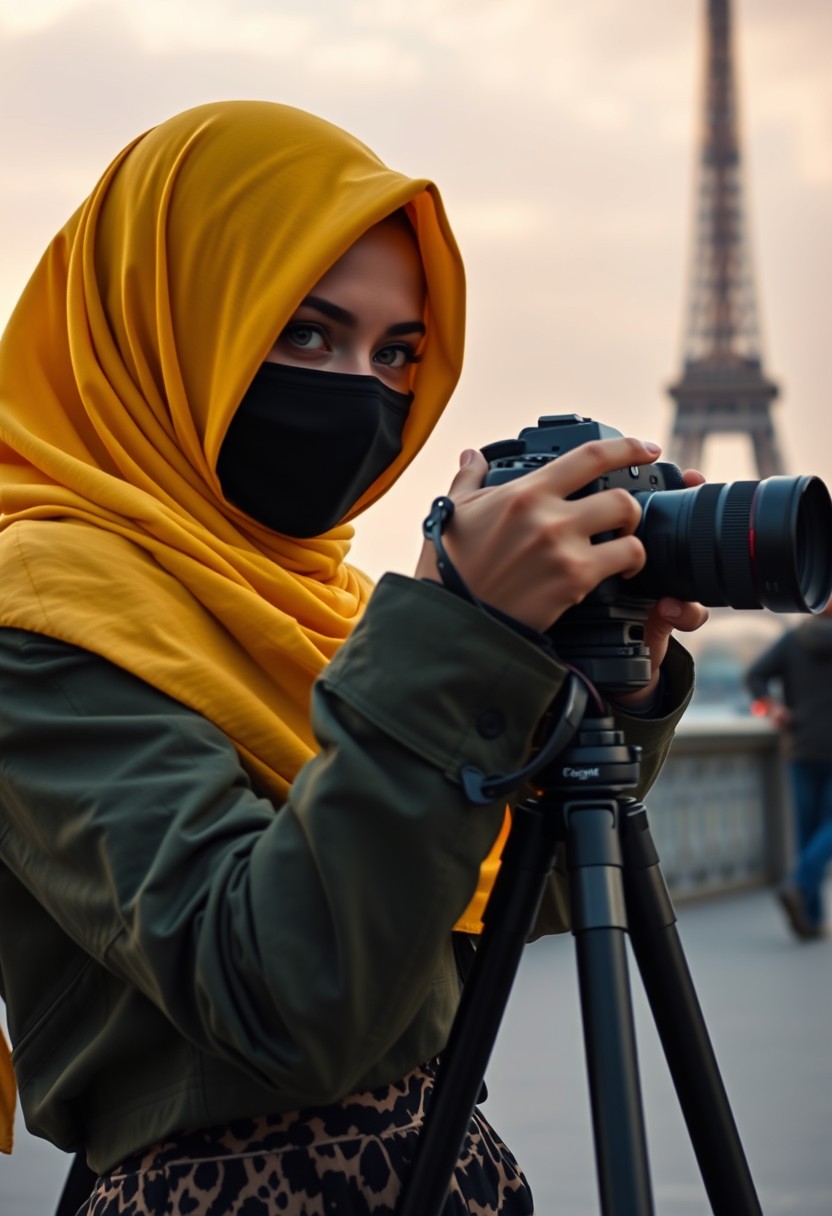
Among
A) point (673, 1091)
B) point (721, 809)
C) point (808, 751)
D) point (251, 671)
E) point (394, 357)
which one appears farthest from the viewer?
point (721, 809)

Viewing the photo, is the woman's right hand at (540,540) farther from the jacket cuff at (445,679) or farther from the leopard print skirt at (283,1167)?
the leopard print skirt at (283,1167)

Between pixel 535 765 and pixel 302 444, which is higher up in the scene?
pixel 302 444

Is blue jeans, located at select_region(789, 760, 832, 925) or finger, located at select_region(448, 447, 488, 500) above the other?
finger, located at select_region(448, 447, 488, 500)

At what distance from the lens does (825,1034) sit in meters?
6.04

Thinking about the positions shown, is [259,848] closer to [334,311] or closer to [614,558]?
[614,558]

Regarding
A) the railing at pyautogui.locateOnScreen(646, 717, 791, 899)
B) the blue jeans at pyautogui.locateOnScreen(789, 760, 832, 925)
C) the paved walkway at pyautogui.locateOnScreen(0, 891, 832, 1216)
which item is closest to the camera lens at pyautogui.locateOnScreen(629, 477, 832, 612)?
the paved walkway at pyautogui.locateOnScreen(0, 891, 832, 1216)

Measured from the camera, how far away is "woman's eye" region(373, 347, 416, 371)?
5.12 feet

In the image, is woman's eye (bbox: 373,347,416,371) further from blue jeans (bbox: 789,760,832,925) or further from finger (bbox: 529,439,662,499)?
blue jeans (bbox: 789,760,832,925)

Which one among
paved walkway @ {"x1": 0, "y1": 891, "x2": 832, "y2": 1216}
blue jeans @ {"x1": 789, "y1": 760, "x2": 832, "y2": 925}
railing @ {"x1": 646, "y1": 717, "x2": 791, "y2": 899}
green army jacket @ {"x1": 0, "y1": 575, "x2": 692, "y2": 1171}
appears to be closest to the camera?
green army jacket @ {"x1": 0, "y1": 575, "x2": 692, "y2": 1171}

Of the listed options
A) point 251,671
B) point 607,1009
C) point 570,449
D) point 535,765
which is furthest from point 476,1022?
point 570,449

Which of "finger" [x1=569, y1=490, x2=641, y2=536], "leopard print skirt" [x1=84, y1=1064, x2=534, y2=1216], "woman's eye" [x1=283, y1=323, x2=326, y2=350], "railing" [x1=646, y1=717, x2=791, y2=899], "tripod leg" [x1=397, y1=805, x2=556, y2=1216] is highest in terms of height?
"woman's eye" [x1=283, y1=323, x2=326, y2=350]

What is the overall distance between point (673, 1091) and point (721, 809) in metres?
5.77

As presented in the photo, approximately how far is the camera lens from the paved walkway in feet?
9.76

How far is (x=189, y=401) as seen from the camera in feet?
4.97
